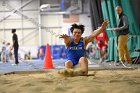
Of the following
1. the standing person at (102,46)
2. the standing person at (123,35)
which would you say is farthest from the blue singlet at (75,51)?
the standing person at (102,46)

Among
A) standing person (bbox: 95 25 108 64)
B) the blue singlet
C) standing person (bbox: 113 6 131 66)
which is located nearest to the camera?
the blue singlet

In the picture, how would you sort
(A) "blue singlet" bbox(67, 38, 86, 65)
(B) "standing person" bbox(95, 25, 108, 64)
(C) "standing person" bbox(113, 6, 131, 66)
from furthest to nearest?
(B) "standing person" bbox(95, 25, 108, 64) → (C) "standing person" bbox(113, 6, 131, 66) → (A) "blue singlet" bbox(67, 38, 86, 65)

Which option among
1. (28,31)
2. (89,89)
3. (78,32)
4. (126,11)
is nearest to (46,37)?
(28,31)

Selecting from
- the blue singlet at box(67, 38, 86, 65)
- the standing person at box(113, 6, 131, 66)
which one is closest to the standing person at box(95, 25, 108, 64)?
the standing person at box(113, 6, 131, 66)

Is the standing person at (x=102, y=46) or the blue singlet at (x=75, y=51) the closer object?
the blue singlet at (x=75, y=51)

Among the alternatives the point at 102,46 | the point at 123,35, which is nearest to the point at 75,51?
the point at 123,35

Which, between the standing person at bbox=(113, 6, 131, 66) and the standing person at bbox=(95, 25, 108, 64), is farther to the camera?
the standing person at bbox=(95, 25, 108, 64)

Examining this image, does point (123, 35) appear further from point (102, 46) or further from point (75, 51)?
point (102, 46)

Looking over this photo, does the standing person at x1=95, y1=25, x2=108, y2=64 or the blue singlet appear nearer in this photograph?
the blue singlet

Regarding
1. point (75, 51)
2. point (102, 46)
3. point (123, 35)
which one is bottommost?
point (102, 46)

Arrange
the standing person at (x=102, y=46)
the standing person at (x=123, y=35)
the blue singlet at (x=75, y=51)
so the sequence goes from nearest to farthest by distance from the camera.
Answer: the blue singlet at (x=75, y=51)
the standing person at (x=123, y=35)
the standing person at (x=102, y=46)

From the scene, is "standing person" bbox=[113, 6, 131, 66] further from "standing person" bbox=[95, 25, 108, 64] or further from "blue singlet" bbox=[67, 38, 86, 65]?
"standing person" bbox=[95, 25, 108, 64]

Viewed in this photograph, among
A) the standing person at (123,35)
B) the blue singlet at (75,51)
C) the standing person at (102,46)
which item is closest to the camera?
the blue singlet at (75,51)

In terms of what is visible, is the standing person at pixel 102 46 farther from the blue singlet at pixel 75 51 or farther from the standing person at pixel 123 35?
the blue singlet at pixel 75 51
